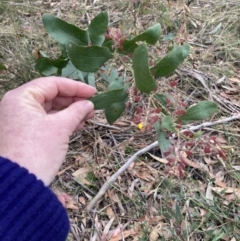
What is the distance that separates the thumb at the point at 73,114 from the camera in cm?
98

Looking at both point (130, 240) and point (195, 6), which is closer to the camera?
point (130, 240)

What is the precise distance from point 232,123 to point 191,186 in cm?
31

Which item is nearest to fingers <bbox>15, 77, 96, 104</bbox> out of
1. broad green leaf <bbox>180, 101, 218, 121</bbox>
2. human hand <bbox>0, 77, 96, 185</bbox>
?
human hand <bbox>0, 77, 96, 185</bbox>

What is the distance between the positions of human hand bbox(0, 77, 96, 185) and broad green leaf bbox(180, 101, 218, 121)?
0.80 ft

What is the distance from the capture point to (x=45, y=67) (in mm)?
1284

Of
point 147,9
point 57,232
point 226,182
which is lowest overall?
point 226,182

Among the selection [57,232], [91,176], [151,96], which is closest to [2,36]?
[91,176]

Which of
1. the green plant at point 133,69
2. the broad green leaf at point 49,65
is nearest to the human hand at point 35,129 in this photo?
the green plant at point 133,69

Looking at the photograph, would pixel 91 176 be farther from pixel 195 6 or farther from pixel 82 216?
pixel 195 6

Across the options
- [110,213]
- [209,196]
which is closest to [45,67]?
[110,213]

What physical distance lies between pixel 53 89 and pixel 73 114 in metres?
0.09

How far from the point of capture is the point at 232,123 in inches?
60.4

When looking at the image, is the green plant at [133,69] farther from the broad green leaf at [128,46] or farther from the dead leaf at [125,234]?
the dead leaf at [125,234]

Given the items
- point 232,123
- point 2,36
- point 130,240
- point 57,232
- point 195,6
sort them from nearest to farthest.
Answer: point 57,232 < point 130,240 < point 232,123 < point 2,36 < point 195,6
